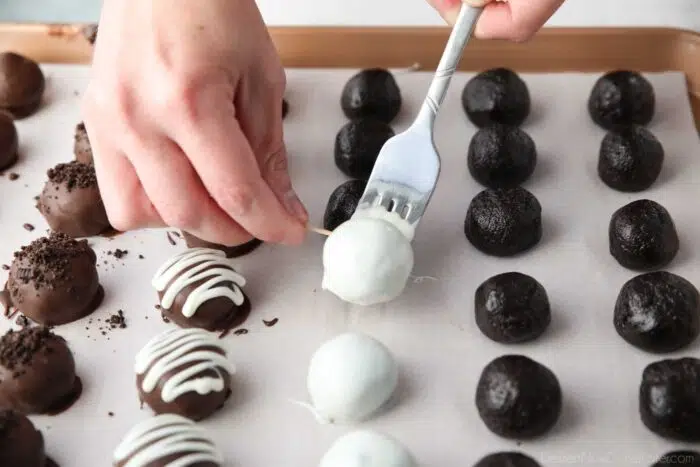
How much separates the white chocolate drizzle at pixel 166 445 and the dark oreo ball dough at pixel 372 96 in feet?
2.74

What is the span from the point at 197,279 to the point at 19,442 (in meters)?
0.41

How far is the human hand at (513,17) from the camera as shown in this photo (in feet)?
4.71

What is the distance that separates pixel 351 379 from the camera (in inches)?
54.3

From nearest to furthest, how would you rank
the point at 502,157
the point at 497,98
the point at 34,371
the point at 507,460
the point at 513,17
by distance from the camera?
the point at 507,460 < the point at 34,371 < the point at 513,17 < the point at 502,157 < the point at 497,98

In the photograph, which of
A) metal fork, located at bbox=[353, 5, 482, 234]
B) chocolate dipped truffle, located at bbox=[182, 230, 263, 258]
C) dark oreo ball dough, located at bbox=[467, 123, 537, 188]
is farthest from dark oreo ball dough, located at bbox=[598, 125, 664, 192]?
chocolate dipped truffle, located at bbox=[182, 230, 263, 258]

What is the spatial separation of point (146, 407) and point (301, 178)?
612 millimetres

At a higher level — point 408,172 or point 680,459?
point 408,172

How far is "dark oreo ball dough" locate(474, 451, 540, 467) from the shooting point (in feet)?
4.16

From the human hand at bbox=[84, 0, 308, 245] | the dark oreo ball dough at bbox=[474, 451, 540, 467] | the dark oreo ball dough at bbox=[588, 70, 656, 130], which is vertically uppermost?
the human hand at bbox=[84, 0, 308, 245]

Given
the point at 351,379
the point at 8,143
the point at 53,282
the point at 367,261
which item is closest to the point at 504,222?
the point at 367,261

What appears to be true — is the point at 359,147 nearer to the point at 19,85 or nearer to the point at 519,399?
the point at 519,399

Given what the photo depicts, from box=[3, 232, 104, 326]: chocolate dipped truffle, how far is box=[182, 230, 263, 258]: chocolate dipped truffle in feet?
0.62

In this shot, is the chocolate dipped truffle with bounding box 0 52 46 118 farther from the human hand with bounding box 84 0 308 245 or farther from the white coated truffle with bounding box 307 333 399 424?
the white coated truffle with bounding box 307 333 399 424

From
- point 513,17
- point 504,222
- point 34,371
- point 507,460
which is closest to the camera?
point 507,460
